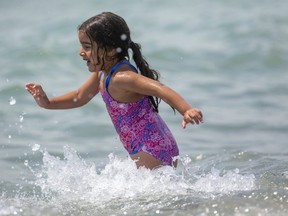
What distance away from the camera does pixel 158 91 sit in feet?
14.6

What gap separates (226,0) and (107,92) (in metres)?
10.0

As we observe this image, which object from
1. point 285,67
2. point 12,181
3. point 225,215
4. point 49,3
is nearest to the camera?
point 225,215

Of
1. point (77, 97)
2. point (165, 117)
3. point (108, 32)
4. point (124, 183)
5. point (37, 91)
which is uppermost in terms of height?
point (108, 32)

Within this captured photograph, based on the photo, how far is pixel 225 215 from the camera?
393cm

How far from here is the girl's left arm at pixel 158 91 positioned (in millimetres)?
4207

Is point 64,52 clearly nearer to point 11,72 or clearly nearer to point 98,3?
point 11,72

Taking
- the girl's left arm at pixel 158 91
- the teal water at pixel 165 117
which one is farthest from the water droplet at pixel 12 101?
the girl's left arm at pixel 158 91

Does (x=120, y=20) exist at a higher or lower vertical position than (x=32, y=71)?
higher

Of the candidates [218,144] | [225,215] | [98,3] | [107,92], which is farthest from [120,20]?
[98,3]

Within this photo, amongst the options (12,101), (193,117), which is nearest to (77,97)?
(193,117)

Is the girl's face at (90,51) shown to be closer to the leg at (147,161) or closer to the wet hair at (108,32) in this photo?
the wet hair at (108,32)

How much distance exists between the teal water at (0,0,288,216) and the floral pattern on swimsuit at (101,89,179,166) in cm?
15

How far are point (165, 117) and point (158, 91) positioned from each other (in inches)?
141

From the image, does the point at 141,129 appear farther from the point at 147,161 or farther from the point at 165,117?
the point at 165,117
